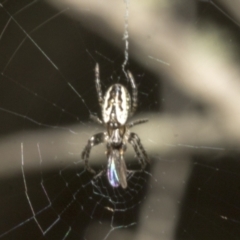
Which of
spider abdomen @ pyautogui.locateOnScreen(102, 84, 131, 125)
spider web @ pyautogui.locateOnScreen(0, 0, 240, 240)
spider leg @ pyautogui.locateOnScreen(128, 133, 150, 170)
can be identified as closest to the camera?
spider abdomen @ pyautogui.locateOnScreen(102, 84, 131, 125)

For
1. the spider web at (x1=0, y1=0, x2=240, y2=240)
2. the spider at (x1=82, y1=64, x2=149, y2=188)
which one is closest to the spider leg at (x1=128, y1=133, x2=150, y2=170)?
the spider at (x1=82, y1=64, x2=149, y2=188)

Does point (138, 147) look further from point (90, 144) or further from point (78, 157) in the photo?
point (78, 157)

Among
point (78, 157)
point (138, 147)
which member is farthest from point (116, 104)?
point (78, 157)

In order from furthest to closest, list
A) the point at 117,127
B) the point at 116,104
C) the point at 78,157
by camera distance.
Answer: the point at 78,157 < the point at 117,127 < the point at 116,104

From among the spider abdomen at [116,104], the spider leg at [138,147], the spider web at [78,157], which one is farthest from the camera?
the spider web at [78,157]

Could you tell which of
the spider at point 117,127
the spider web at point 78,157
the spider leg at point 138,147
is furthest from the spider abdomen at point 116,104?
the spider web at point 78,157

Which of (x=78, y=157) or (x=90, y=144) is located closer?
(x=90, y=144)

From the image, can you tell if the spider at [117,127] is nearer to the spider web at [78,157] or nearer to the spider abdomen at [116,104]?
the spider abdomen at [116,104]

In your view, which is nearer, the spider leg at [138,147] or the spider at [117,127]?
the spider at [117,127]

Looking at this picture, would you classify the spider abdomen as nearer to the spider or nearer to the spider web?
the spider
